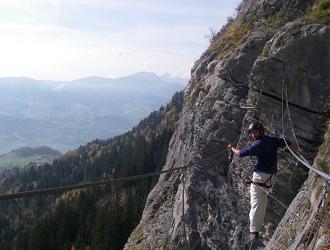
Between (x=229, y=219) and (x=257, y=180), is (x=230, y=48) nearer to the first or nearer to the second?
(x=229, y=219)

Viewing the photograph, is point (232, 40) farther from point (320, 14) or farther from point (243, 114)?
point (320, 14)

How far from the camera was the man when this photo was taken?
11.2m

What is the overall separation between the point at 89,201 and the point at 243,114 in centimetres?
8491

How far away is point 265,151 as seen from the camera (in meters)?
11.4

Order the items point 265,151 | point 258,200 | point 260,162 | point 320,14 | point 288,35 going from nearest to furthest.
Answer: point 265,151 → point 260,162 → point 258,200 → point 288,35 → point 320,14

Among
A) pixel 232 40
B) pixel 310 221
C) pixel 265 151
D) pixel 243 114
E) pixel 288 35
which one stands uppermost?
pixel 232 40

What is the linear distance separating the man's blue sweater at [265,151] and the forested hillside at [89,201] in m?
58.8

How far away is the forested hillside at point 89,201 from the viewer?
74375 mm

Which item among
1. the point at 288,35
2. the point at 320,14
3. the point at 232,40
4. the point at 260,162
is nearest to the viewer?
the point at 260,162

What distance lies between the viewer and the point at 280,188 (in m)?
15.6

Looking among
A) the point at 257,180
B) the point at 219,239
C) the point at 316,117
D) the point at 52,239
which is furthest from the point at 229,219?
the point at 52,239

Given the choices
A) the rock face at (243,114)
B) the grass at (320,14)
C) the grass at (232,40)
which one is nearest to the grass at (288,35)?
the rock face at (243,114)

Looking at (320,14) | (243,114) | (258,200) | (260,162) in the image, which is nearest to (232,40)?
(243,114)

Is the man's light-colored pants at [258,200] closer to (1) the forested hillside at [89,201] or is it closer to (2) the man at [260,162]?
(2) the man at [260,162]
